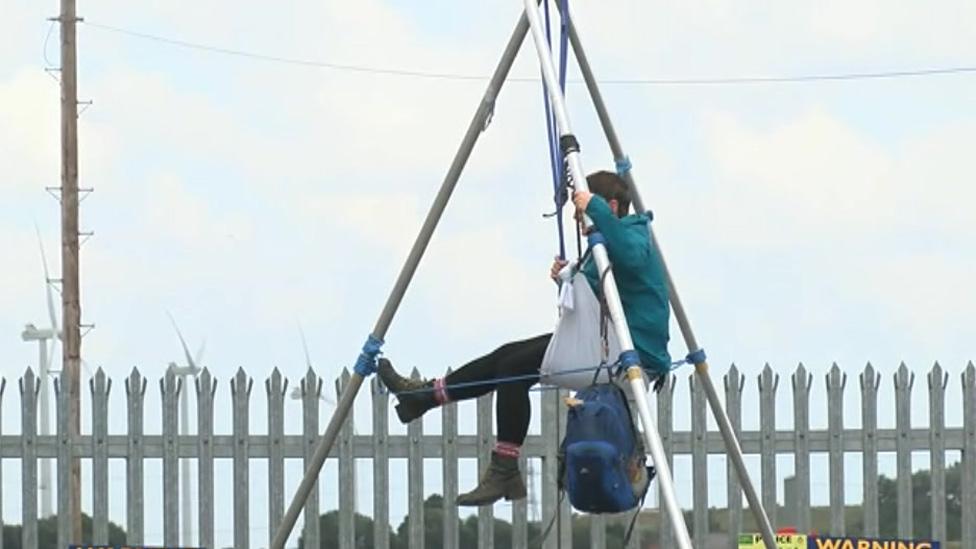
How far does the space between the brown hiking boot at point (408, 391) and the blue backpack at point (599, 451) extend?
3.14 feet

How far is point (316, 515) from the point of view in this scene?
58.1 feet

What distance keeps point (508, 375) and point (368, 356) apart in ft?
2.06

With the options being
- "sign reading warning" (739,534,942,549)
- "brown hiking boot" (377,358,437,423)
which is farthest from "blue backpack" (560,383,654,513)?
"sign reading warning" (739,534,942,549)

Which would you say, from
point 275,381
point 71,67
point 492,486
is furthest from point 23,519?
point 492,486

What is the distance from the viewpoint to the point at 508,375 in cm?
1050

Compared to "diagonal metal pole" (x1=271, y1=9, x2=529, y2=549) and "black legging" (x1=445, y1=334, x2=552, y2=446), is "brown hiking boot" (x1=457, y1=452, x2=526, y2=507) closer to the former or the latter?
"black legging" (x1=445, y1=334, x2=552, y2=446)

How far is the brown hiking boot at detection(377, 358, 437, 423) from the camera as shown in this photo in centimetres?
1066

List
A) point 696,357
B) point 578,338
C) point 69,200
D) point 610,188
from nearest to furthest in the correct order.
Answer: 1. point 578,338
2. point 610,188
3. point 696,357
4. point 69,200

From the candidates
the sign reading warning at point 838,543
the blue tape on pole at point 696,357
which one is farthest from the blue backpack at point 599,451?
the sign reading warning at point 838,543

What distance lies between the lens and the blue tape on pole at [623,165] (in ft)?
36.1

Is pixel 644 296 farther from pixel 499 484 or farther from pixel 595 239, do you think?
pixel 499 484

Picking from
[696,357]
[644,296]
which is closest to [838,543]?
[696,357]

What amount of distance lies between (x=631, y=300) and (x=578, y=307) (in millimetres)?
228

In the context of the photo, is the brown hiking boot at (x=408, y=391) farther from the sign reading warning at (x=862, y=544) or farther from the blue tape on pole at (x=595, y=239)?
the sign reading warning at (x=862, y=544)
